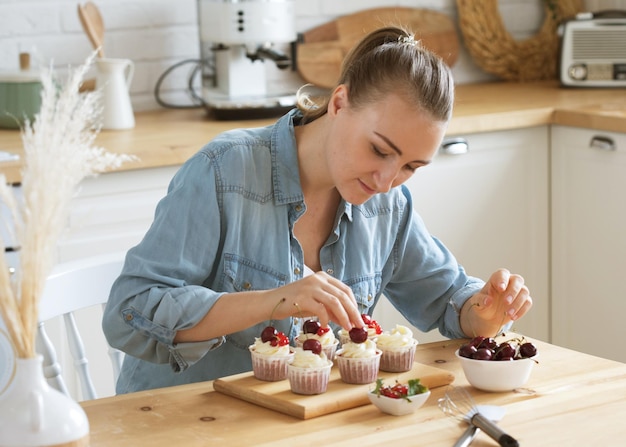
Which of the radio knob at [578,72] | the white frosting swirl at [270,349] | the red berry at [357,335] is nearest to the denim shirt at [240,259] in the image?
the white frosting swirl at [270,349]

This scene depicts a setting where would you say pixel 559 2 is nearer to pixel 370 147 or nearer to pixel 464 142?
pixel 464 142

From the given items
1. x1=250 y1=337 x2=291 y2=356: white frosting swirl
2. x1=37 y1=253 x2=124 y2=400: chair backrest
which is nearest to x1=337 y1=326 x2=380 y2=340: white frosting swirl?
x1=250 y1=337 x2=291 y2=356: white frosting swirl

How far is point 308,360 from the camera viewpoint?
→ 1.42 meters

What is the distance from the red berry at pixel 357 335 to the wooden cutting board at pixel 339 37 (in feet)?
6.45

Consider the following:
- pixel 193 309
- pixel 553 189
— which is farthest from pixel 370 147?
pixel 553 189

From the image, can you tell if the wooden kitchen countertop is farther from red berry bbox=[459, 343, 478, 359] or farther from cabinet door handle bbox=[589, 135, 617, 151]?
red berry bbox=[459, 343, 478, 359]

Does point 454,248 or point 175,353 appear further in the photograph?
point 454,248

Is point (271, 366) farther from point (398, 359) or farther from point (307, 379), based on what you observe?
point (398, 359)

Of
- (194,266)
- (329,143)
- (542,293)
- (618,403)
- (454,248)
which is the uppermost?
(329,143)

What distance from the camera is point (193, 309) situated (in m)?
1.55

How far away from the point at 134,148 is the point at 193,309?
112cm

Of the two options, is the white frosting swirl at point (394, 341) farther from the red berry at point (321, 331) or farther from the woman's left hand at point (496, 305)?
the woman's left hand at point (496, 305)

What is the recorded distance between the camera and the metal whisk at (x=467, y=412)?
125 cm

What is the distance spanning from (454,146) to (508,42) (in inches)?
36.1
